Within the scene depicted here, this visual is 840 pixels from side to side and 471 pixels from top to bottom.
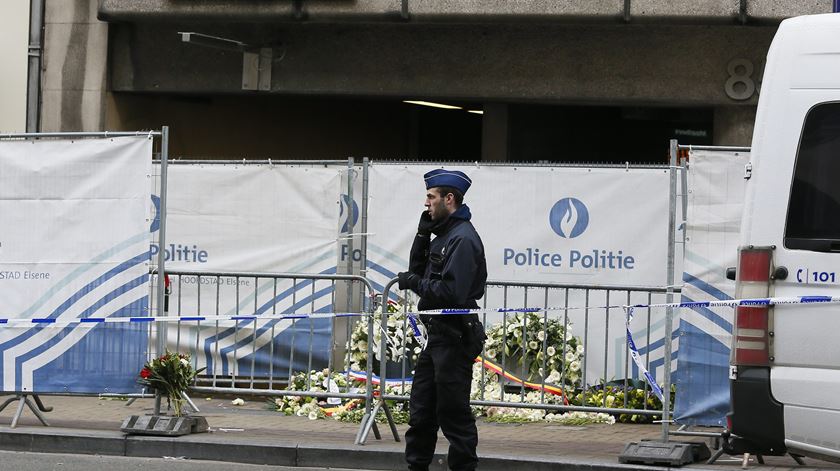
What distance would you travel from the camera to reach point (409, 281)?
27.3ft

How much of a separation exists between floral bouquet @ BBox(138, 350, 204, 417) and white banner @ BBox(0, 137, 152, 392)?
1.00 ft

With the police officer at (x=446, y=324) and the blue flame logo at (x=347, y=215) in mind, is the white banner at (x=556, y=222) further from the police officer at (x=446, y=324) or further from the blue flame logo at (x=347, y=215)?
the police officer at (x=446, y=324)

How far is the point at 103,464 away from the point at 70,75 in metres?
8.95

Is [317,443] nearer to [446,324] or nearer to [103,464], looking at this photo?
[103,464]

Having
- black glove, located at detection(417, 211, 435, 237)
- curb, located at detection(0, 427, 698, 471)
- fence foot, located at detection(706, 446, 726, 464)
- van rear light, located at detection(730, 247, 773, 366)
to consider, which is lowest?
curb, located at detection(0, 427, 698, 471)

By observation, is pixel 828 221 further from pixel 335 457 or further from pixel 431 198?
pixel 335 457

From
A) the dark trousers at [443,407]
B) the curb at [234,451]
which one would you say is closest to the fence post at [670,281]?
the curb at [234,451]

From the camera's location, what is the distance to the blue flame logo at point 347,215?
1315 cm

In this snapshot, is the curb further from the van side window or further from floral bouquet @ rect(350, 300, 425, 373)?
the van side window

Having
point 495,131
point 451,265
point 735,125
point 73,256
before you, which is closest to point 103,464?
point 73,256

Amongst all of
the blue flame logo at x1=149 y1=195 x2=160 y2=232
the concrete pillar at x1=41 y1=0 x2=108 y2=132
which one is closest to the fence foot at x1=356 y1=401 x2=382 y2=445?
the blue flame logo at x1=149 y1=195 x2=160 y2=232

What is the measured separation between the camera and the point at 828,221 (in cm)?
722

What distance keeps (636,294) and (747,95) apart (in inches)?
196

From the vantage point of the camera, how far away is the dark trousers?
8180 mm
